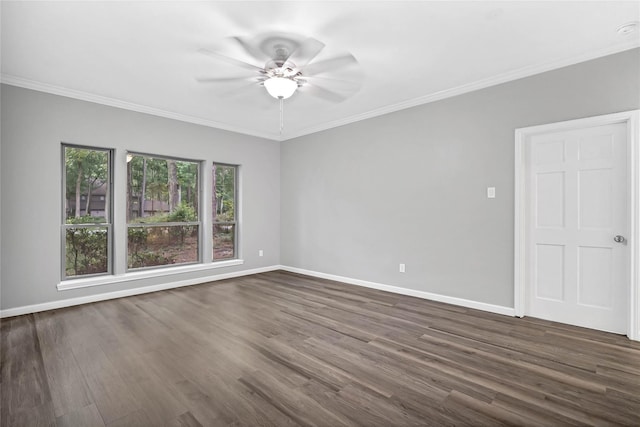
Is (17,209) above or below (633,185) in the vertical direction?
below

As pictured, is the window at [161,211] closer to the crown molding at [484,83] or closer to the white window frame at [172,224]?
the white window frame at [172,224]

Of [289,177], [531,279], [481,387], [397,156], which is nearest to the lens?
[481,387]

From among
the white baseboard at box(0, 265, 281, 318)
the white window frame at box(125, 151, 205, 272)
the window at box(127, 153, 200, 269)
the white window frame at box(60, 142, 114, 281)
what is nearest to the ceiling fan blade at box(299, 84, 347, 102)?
the white window frame at box(125, 151, 205, 272)

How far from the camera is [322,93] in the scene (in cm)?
395

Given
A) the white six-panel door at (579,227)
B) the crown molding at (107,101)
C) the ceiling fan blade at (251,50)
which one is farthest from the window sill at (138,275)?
the white six-panel door at (579,227)

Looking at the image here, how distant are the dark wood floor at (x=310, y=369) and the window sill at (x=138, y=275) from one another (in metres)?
0.38

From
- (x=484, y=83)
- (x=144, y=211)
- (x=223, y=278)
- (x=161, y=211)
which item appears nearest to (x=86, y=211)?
(x=144, y=211)

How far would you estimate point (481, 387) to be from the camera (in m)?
2.07

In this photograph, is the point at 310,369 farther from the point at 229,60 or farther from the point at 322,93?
the point at 322,93

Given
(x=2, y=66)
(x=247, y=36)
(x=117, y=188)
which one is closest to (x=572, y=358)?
(x=247, y=36)

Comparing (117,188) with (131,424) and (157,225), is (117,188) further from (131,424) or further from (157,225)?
(131,424)

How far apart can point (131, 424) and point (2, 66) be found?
12.6 ft

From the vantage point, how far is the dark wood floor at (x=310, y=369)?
71.3 inches

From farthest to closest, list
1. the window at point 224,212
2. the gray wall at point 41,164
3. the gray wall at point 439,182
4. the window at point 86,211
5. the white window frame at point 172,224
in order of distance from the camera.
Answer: the window at point 224,212, the white window frame at point 172,224, the window at point 86,211, the gray wall at point 41,164, the gray wall at point 439,182
